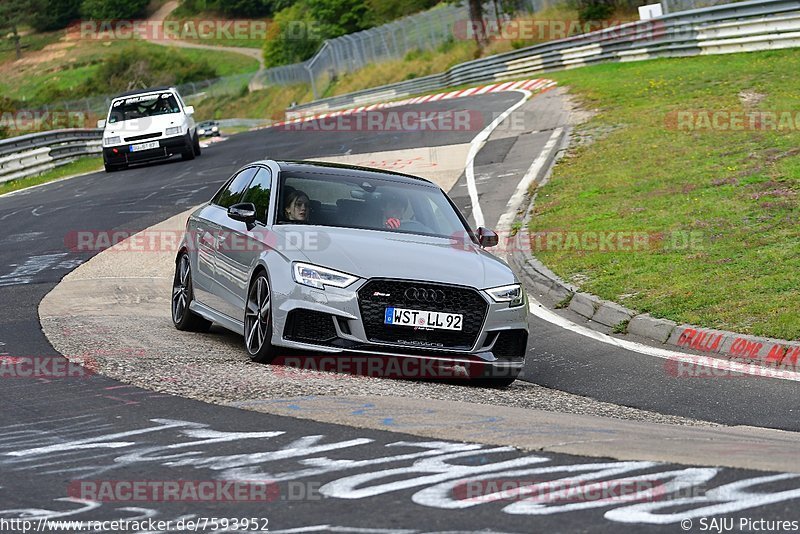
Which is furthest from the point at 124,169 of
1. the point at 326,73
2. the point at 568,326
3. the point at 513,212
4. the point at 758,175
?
the point at 326,73

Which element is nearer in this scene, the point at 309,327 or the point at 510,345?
the point at 309,327

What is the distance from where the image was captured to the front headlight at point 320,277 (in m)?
9.08

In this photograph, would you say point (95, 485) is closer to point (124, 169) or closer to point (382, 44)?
point (124, 169)

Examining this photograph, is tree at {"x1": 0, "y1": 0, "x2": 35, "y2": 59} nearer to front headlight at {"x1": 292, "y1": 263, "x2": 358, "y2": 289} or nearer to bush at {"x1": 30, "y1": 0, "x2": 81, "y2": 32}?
bush at {"x1": 30, "y1": 0, "x2": 81, "y2": 32}

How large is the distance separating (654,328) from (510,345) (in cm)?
264

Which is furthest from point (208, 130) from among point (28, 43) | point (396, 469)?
point (28, 43)

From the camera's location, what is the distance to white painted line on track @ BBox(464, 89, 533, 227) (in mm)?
19881

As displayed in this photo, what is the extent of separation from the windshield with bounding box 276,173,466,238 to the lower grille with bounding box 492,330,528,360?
1.27 m

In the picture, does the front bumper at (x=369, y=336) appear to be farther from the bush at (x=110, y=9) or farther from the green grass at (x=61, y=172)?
the bush at (x=110, y=9)

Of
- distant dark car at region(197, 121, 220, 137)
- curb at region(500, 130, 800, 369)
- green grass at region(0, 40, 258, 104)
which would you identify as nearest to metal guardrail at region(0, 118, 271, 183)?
distant dark car at region(197, 121, 220, 137)

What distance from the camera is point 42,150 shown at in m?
34.7

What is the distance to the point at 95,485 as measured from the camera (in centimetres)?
562

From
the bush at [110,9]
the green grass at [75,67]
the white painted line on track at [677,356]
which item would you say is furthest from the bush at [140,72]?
the white painted line on track at [677,356]

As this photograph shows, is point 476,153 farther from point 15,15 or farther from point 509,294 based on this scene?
point 15,15
